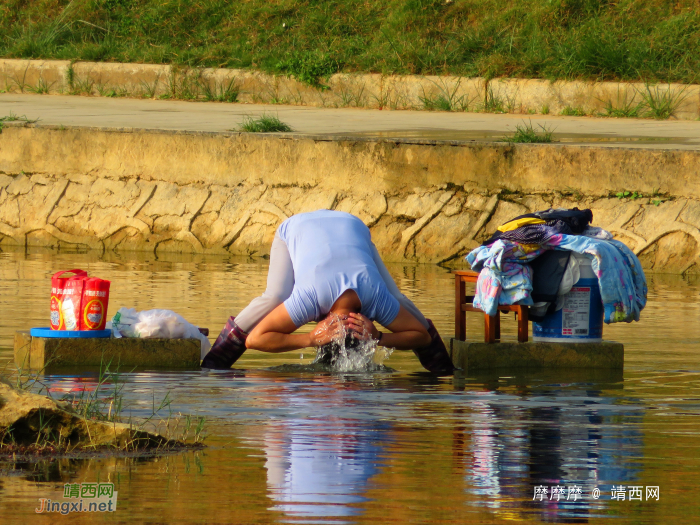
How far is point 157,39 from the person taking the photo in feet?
69.6

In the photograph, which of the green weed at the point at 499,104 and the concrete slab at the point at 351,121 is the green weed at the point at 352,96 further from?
the green weed at the point at 499,104

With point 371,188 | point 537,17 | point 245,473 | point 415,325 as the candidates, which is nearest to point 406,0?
point 537,17

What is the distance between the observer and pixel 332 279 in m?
7.70

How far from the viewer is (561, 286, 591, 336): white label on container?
7898 millimetres

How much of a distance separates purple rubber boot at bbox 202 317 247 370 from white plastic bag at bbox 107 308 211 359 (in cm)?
16

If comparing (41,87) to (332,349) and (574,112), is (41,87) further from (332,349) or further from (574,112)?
(332,349)

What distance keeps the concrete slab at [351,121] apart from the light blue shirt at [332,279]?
581 cm

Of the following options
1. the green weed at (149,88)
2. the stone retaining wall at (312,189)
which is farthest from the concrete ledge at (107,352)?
the green weed at (149,88)

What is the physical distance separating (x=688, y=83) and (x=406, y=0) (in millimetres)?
4564

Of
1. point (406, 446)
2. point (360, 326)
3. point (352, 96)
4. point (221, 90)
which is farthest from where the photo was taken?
point (221, 90)

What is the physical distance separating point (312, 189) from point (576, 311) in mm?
6129

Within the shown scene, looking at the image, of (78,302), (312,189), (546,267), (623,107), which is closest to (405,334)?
(546,267)

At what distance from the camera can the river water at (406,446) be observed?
4562 millimetres

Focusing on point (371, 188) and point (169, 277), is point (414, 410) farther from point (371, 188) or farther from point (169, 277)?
point (371, 188)
